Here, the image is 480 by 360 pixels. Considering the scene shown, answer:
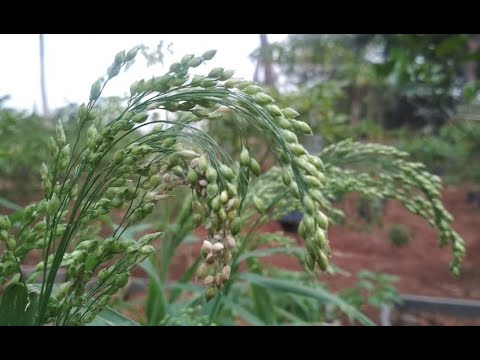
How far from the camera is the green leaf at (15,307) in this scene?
600 millimetres

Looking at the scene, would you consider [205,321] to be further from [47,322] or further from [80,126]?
[80,126]

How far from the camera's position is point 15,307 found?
0.61 m

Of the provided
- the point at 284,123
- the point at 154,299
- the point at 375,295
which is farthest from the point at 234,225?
the point at 375,295

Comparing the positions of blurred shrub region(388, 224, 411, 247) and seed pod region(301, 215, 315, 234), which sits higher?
seed pod region(301, 215, 315, 234)

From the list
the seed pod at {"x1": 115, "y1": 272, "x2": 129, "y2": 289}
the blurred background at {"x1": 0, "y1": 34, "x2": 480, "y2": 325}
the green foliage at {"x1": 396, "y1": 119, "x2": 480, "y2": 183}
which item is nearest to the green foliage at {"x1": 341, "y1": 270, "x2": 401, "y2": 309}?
the blurred background at {"x1": 0, "y1": 34, "x2": 480, "y2": 325}

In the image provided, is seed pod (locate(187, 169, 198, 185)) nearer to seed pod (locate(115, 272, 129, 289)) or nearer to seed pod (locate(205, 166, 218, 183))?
seed pod (locate(205, 166, 218, 183))

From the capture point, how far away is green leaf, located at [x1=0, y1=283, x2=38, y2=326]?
0.60m

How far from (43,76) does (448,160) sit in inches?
224

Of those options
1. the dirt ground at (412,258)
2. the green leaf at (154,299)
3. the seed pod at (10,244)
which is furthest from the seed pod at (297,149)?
the dirt ground at (412,258)

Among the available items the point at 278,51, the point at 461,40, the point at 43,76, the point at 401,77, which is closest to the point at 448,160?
the point at 278,51

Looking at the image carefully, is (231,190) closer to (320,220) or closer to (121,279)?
(320,220)

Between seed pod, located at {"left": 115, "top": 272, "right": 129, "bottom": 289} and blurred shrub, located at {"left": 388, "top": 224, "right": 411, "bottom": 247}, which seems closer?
seed pod, located at {"left": 115, "top": 272, "right": 129, "bottom": 289}

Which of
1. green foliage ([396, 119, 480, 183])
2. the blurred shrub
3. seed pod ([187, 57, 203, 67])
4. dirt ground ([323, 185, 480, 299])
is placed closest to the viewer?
seed pod ([187, 57, 203, 67])

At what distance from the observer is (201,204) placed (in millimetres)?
560
